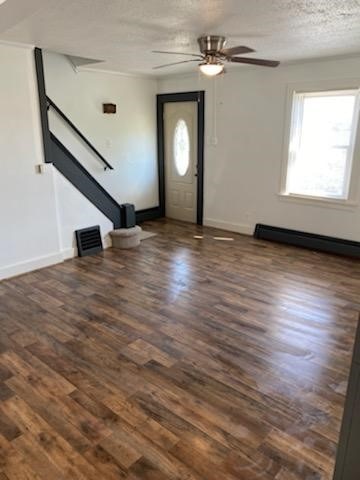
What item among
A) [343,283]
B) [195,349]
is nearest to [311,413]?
[195,349]

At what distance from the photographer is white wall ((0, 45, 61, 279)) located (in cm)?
383

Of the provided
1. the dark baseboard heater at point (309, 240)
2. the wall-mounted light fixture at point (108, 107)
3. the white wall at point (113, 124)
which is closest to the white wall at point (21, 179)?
the white wall at point (113, 124)

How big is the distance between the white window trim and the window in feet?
0.10

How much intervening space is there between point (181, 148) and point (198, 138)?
1.56 ft

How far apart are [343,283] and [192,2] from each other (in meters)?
3.13

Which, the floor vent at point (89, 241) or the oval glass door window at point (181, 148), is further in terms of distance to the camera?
the oval glass door window at point (181, 148)

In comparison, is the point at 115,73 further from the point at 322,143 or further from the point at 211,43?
the point at 322,143

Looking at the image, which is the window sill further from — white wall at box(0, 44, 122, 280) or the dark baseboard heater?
white wall at box(0, 44, 122, 280)

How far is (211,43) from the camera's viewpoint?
3.32 m

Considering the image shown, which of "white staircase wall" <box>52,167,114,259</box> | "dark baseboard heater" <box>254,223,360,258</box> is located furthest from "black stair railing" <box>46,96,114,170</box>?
"dark baseboard heater" <box>254,223,360,258</box>

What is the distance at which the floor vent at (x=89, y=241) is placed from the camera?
4804 millimetres

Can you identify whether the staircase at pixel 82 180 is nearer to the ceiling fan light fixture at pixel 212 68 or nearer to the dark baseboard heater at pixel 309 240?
the ceiling fan light fixture at pixel 212 68

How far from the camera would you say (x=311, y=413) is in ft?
7.13

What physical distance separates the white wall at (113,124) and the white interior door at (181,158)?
263mm
